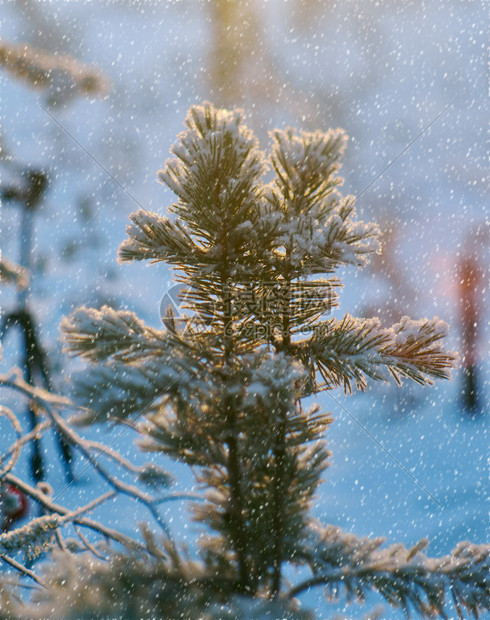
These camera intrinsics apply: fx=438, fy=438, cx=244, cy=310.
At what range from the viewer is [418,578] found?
1017 mm

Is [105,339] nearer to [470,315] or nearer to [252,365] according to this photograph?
[252,365]

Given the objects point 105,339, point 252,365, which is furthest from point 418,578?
point 105,339

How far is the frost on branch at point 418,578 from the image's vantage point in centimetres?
101

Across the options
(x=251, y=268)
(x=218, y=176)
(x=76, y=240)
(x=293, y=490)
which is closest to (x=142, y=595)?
(x=293, y=490)

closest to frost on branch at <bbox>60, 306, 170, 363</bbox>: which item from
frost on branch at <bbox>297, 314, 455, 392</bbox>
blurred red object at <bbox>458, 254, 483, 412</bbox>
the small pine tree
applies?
the small pine tree

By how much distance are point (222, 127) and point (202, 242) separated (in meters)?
0.28

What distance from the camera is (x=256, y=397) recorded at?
86 cm

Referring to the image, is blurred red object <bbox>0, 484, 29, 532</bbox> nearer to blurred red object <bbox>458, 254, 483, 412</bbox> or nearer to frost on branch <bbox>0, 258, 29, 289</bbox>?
frost on branch <bbox>0, 258, 29, 289</bbox>

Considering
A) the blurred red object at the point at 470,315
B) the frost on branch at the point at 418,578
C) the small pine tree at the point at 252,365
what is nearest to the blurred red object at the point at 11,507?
the small pine tree at the point at 252,365

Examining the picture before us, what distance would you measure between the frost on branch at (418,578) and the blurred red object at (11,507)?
1.07 meters

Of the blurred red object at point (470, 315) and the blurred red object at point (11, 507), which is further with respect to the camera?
the blurred red object at point (470, 315)

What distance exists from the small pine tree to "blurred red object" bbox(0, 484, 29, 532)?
0.79 metres

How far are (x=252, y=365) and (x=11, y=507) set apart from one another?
1171 millimetres

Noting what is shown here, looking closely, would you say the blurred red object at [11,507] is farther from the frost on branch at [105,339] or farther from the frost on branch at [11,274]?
the frost on branch at [105,339]
